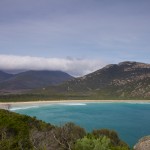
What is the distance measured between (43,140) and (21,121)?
53.4ft

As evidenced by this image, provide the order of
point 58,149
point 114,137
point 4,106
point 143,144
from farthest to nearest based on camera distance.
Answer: point 4,106, point 114,137, point 58,149, point 143,144

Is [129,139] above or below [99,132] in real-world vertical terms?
below

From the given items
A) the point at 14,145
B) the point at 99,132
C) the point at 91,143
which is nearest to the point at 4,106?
the point at 99,132

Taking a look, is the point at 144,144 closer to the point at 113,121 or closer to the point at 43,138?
the point at 43,138

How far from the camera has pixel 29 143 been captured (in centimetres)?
3791

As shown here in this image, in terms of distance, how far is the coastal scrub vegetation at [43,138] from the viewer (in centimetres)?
2920

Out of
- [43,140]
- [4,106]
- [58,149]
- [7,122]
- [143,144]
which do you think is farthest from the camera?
[4,106]

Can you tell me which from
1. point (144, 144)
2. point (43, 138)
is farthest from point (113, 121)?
point (144, 144)

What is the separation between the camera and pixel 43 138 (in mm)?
34844

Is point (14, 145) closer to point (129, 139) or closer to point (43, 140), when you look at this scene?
point (43, 140)

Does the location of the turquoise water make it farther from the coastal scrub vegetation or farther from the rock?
the rock

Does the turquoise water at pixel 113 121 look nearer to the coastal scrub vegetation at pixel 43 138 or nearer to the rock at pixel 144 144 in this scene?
the coastal scrub vegetation at pixel 43 138

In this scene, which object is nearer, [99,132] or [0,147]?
[0,147]

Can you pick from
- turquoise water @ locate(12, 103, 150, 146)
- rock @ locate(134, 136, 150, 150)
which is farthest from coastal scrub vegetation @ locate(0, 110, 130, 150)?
turquoise water @ locate(12, 103, 150, 146)
